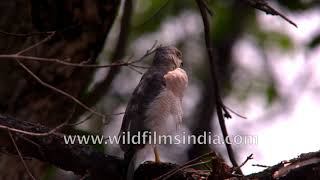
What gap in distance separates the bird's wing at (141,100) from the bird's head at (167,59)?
0.21 m

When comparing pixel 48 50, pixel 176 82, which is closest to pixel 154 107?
pixel 176 82

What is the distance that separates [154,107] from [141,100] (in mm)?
96

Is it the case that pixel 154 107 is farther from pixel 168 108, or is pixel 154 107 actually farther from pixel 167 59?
pixel 167 59

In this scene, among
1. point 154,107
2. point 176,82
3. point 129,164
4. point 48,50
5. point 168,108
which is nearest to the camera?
point 129,164

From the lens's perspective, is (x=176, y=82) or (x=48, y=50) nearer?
(x=176, y=82)

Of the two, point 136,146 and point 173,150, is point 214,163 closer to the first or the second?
point 136,146

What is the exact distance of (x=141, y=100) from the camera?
4.92m

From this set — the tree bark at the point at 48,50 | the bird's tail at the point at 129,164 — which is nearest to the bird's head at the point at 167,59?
the tree bark at the point at 48,50

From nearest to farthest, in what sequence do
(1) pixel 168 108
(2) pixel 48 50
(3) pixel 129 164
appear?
(3) pixel 129 164, (1) pixel 168 108, (2) pixel 48 50

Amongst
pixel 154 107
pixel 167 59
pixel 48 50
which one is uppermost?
pixel 48 50

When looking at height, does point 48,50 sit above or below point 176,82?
above

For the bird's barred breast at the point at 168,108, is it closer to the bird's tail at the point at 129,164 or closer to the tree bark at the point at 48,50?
the bird's tail at the point at 129,164

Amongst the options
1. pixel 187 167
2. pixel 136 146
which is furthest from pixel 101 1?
pixel 187 167

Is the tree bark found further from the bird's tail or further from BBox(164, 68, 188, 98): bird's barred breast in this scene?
the bird's tail
